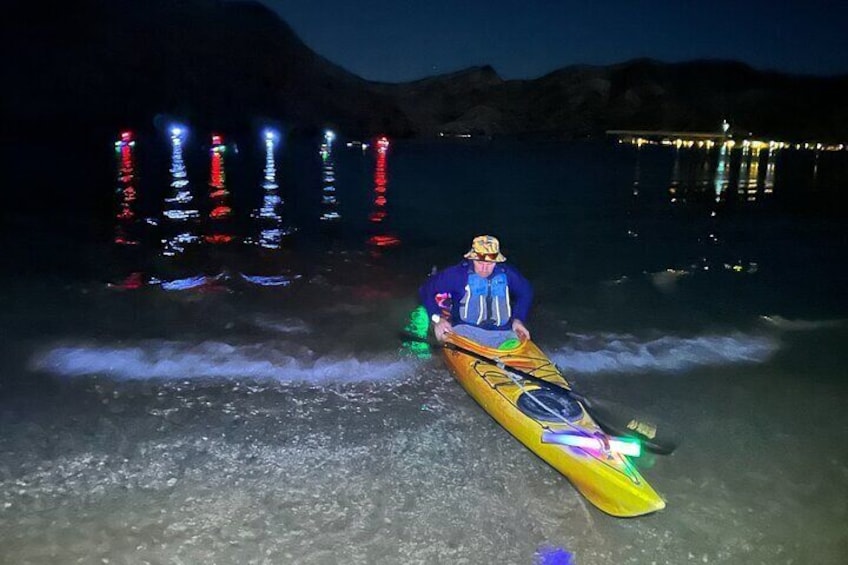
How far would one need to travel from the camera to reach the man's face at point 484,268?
9.74 meters

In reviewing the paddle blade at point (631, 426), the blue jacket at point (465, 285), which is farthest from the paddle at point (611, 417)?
the blue jacket at point (465, 285)

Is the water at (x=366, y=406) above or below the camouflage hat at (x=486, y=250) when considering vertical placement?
below

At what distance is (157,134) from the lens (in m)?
161

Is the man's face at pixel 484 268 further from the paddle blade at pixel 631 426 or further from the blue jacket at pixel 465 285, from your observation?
the paddle blade at pixel 631 426

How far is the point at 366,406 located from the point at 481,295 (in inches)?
97.1

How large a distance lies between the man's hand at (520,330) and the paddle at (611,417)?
2.02 feet

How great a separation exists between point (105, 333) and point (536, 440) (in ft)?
33.3

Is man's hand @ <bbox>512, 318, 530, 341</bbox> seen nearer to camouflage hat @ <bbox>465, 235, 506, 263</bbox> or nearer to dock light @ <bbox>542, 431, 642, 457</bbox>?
camouflage hat @ <bbox>465, 235, 506, 263</bbox>

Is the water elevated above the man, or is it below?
below

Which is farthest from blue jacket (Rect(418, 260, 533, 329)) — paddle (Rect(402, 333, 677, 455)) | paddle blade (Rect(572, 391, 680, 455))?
paddle blade (Rect(572, 391, 680, 455))

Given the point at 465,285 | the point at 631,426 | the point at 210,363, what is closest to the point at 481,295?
the point at 465,285

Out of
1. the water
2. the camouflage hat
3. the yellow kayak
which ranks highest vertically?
the camouflage hat

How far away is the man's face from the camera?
32.0ft

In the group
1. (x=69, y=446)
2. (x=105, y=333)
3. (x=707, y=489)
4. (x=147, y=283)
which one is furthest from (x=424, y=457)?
(x=147, y=283)
